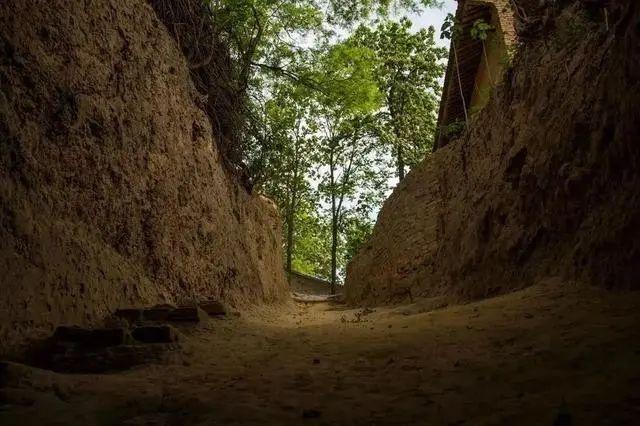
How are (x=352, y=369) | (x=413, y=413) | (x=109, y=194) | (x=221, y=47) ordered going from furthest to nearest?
(x=221, y=47), (x=109, y=194), (x=352, y=369), (x=413, y=413)

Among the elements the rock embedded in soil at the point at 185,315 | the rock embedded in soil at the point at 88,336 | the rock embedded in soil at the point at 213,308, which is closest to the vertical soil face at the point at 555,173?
the rock embedded in soil at the point at 213,308

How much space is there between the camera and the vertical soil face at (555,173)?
161 inches

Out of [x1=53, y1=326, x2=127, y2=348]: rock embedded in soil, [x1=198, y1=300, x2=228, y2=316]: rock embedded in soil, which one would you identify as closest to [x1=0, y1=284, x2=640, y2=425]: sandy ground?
[x1=53, y1=326, x2=127, y2=348]: rock embedded in soil

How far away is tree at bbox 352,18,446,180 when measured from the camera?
22.5m

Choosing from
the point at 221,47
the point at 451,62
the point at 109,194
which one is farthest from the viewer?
the point at 451,62

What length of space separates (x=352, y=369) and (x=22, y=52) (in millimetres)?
3964

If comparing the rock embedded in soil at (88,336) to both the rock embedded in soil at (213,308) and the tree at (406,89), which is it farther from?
the tree at (406,89)

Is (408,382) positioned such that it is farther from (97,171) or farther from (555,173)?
(97,171)

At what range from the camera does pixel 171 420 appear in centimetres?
230

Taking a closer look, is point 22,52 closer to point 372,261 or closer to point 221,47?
point 221,47

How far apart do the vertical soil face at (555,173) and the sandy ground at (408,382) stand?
777 millimetres

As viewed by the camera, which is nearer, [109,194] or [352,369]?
[352,369]

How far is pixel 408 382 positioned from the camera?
2.83 metres

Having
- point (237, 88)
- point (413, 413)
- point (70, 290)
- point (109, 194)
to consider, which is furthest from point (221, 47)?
point (413, 413)
